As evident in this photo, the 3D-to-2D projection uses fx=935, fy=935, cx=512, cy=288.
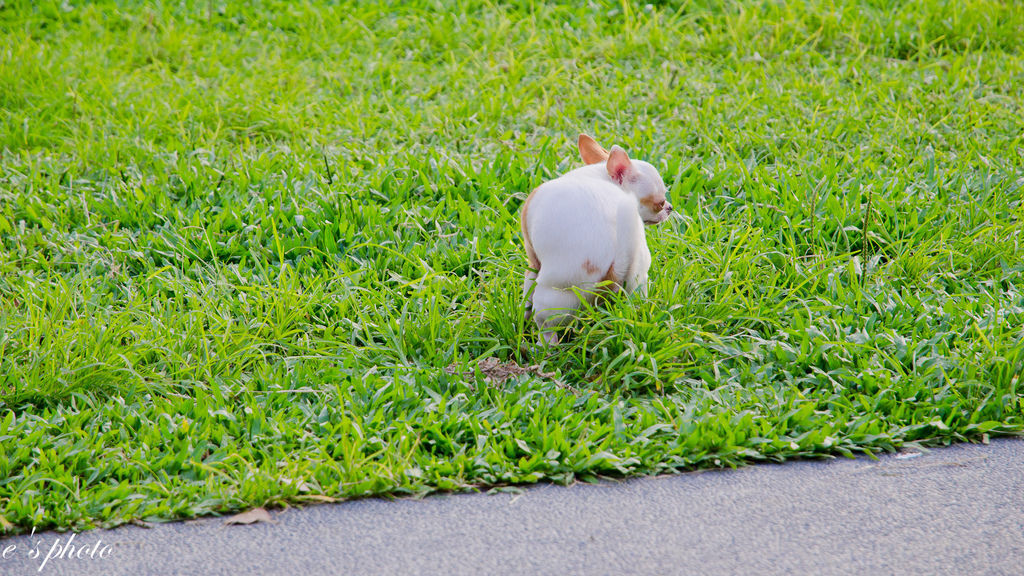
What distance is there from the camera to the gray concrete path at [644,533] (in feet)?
8.18

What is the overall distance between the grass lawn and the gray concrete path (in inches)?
3.8

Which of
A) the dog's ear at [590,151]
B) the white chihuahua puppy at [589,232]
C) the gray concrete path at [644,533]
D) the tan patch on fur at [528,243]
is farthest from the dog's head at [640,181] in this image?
the gray concrete path at [644,533]

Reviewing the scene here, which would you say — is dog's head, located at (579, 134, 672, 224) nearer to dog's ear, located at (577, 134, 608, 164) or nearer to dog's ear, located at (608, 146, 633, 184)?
dog's ear, located at (608, 146, 633, 184)

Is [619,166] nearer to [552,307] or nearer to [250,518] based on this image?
[552,307]

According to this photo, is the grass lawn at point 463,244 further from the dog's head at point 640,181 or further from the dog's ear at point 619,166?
the dog's ear at point 619,166

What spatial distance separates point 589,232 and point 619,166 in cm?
33

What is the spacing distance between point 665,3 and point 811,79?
159cm

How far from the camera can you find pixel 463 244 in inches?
170

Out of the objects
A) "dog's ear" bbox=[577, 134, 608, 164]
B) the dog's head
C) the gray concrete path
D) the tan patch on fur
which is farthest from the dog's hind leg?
the gray concrete path

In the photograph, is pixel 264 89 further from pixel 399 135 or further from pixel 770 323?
pixel 770 323

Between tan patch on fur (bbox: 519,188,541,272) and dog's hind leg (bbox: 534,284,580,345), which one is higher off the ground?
tan patch on fur (bbox: 519,188,541,272)

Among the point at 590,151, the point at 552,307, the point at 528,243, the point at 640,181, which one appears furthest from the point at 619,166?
the point at 552,307

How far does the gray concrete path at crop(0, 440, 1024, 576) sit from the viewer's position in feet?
8.18

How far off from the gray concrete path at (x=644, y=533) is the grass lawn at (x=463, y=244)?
96mm
